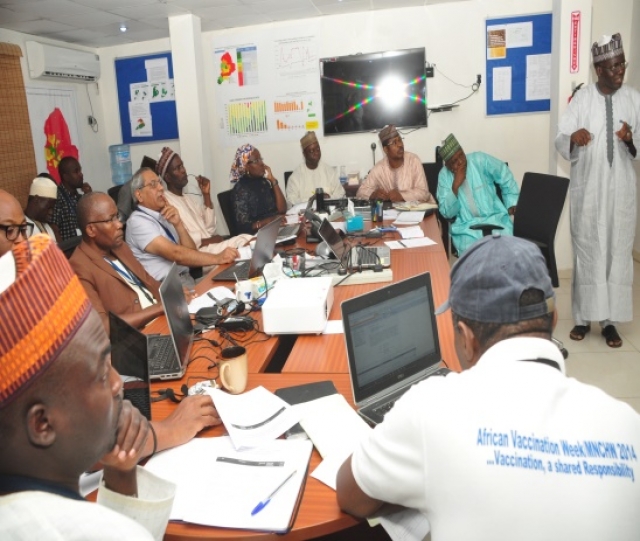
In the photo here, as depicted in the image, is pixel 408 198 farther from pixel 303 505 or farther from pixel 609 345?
pixel 303 505

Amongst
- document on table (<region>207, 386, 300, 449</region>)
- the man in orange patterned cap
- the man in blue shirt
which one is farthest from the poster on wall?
the man in orange patterned cap

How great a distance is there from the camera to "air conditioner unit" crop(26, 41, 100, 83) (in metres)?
5.26

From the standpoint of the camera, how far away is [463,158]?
14.2 feet

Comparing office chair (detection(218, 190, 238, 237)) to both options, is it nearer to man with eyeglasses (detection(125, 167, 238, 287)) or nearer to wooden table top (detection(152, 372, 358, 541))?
man with eyeglasses (detection(125, 167, 238, 287))

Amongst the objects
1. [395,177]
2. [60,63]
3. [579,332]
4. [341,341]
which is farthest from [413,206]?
[60,63]

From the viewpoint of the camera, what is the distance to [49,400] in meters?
0.70

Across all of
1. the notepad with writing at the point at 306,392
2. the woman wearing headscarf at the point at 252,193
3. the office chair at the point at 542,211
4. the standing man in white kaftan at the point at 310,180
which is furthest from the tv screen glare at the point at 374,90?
the notepad with writing at the point at 306,392

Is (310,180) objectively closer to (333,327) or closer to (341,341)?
(333,327)

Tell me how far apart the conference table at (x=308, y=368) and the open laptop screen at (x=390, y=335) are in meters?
0.13

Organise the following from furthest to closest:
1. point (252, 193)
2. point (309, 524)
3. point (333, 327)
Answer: point (252, 193) → point (333, 327) → point (309, 524)

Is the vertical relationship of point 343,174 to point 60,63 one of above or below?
below

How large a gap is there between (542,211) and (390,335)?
2.31 metres

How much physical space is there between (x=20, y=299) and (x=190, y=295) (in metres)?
2.18

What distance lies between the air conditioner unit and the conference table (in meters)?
3.51
